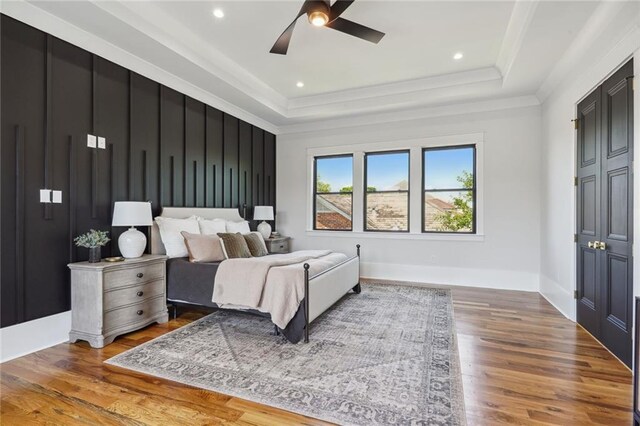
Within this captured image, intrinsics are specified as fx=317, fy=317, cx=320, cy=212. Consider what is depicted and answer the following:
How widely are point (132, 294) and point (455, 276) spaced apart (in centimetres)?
481

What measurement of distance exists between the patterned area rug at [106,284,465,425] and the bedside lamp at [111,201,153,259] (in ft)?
3.21

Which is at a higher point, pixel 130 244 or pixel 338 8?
pixel 338 8

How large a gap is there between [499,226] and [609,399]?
3433 millimetres

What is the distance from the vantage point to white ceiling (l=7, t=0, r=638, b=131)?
9.79ft

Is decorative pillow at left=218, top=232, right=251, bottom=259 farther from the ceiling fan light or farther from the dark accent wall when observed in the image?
the ceiling fan light

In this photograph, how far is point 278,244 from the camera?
602cm

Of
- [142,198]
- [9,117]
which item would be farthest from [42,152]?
[142,198]

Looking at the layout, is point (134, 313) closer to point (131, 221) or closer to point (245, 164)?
point (131, 221)

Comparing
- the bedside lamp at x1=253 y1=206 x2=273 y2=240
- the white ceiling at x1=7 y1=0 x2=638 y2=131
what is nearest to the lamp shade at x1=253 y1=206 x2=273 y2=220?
the bedside lamp at x1=253 y1=206 x2=273 y2=240

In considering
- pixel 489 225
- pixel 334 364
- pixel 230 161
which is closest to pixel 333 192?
pixel 230 161

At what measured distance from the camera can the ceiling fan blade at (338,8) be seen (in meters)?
2.53

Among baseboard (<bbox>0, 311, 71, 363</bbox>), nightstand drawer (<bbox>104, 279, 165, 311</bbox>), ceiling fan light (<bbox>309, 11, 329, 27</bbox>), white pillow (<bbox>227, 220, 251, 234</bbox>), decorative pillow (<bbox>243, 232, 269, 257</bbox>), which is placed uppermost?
ceiling fan light (<bbox>309, 11, 329, 27</bbox>)

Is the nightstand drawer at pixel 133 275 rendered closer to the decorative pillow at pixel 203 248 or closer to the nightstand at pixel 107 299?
the nightstand at pixel 107 299

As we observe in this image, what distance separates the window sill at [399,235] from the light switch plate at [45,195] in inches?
169
